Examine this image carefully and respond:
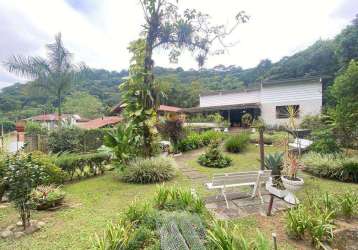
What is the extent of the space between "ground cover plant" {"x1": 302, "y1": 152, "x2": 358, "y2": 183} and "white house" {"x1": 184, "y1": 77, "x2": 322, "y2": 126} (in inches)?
434

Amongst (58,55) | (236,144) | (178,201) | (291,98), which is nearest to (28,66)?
(58,55)

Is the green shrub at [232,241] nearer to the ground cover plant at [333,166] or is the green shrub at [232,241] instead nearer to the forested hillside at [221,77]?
the ground cover plant at [333,166]

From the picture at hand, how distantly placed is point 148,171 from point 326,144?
297 inches

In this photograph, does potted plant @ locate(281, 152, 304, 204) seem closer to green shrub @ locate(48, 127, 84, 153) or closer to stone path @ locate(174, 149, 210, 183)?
stone path @ locate(174, 149, 210, 183)

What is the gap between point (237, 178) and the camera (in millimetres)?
5312

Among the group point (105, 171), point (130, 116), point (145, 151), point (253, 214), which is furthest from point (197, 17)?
point (253, 214)

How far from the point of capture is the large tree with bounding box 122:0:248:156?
28.7 ft

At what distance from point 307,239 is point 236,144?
27.9 feet

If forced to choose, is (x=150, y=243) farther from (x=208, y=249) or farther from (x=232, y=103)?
(x=232, y=103)

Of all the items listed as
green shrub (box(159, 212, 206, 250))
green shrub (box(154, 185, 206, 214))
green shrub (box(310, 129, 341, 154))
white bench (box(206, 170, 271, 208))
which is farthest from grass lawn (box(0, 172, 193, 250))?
green shrub (box(310, 129, 341, 154))

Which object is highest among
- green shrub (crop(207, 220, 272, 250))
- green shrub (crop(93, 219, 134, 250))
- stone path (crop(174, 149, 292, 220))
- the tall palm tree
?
the tall palm tree

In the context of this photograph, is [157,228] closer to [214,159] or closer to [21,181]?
[21,181]

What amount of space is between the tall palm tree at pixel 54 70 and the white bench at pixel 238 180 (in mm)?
13867

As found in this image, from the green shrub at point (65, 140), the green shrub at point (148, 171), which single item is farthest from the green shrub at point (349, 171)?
the green shrub at point (65, 140)
